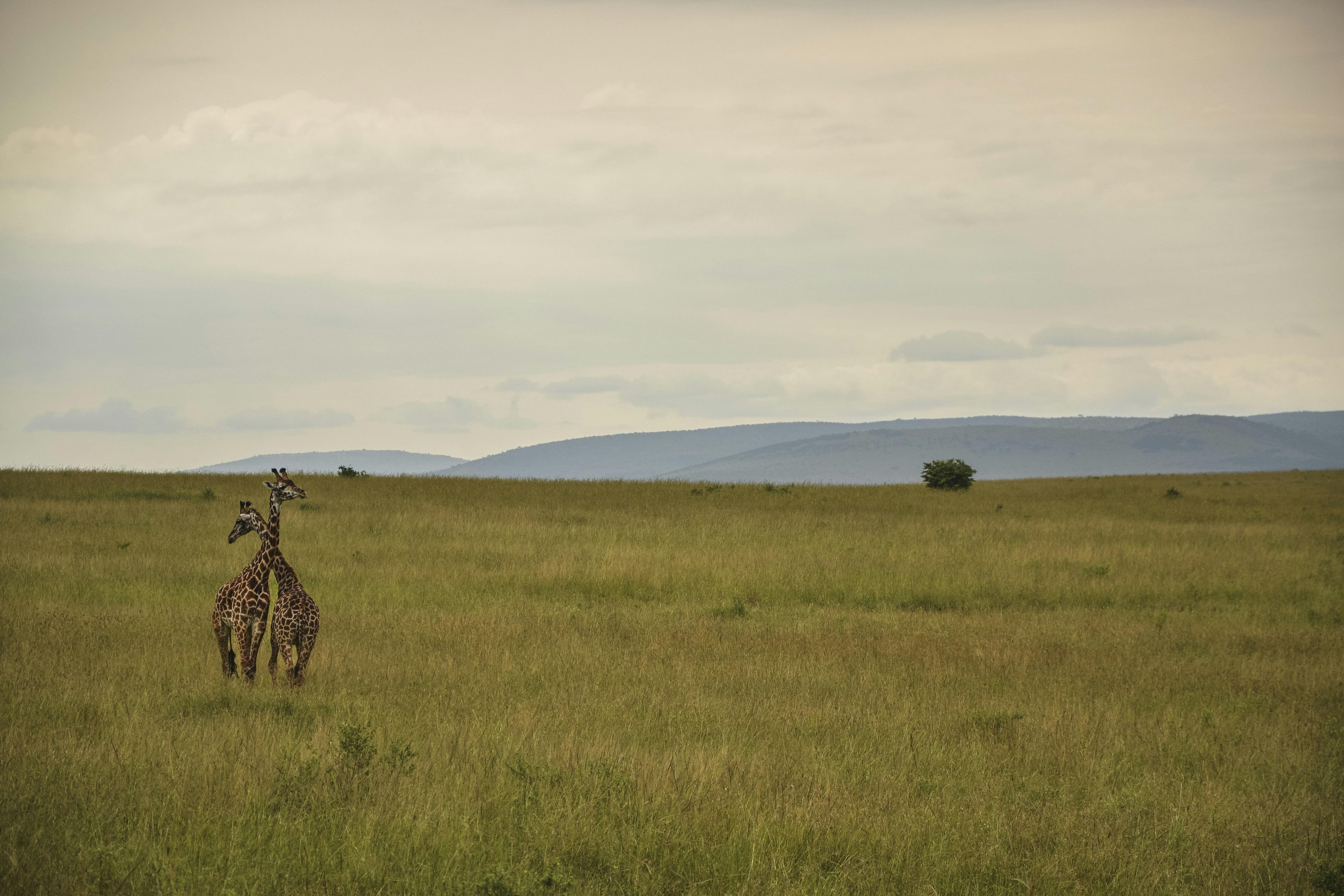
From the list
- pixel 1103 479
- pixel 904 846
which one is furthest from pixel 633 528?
pixel 1103 479

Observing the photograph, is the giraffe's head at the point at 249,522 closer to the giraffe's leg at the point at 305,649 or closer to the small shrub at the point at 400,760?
the giraffe's leg at the point at 305,649

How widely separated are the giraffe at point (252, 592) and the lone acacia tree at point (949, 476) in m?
43.3

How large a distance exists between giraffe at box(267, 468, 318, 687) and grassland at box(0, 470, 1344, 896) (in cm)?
33

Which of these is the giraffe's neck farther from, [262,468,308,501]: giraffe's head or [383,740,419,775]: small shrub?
[383,740,419,775]: small shrub

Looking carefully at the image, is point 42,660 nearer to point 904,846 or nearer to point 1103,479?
point 904,846

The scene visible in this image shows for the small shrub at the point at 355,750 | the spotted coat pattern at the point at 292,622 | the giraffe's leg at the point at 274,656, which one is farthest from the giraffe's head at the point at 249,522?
the small shrub at the point at 355,750

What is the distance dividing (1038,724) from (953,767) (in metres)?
1.80

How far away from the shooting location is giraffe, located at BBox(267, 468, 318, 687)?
934 centimetres

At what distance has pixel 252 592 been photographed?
9203 mm

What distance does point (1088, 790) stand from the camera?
25.3 feet

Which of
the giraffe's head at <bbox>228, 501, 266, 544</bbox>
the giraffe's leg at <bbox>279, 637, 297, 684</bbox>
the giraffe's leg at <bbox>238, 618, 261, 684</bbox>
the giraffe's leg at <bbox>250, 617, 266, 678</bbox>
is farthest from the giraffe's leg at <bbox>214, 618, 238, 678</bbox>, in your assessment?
the giraffe's head at <bbox>228, 501, 266, 544</bbox>

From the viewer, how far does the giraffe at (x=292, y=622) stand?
9.34 m

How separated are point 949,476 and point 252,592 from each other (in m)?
45.3

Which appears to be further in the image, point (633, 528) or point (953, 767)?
point (633, 528)
